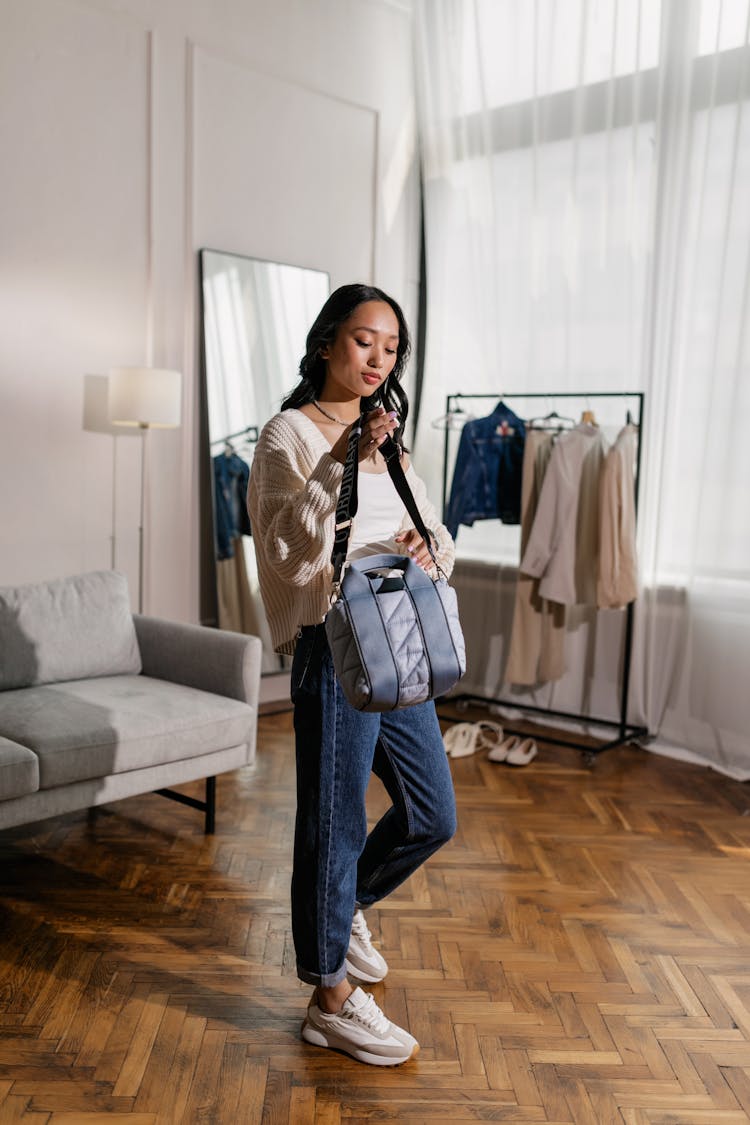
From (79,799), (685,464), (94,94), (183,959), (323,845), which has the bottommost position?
(183,959)

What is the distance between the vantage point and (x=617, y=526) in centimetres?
426

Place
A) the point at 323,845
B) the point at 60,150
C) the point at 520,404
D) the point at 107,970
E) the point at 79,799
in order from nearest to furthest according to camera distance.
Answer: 1. the point at 323,845
2. the point at 107,970
3. the point at 79,799
4. the point at 60,150
5. the point at 520,404

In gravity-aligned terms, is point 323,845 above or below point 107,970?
above

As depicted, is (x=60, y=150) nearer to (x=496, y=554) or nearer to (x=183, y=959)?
(x=496, y=554)

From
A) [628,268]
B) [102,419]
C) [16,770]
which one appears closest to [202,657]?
[16,770]

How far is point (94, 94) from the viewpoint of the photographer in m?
4.12

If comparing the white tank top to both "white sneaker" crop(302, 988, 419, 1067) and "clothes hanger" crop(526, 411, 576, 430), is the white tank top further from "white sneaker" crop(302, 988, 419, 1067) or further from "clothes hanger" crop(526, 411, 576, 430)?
"clothes hanger" crop(526, 411, 576, 430)

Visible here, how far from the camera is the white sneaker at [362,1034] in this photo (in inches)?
82.0

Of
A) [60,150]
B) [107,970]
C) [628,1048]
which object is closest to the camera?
[628,1048]

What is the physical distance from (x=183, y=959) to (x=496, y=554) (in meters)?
3.10

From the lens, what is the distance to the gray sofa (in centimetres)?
283

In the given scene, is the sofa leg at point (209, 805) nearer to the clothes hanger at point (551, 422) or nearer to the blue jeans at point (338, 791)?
the blue jeans at point (338, 791)

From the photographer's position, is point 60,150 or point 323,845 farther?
point 60,150

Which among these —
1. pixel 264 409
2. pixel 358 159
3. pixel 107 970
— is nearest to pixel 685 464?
pixel 264 409
